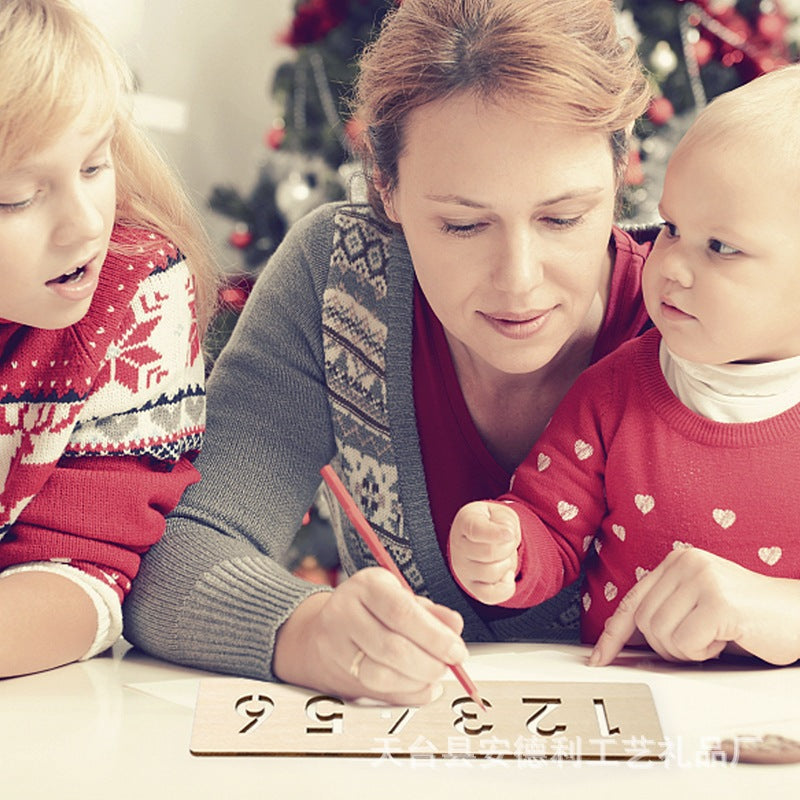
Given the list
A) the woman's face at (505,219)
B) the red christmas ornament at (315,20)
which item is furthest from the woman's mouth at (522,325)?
the red christmas ornament at (315,20)

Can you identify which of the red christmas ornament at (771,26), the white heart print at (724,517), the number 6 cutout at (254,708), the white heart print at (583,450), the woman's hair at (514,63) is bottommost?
the number 6 cutout at (254,708)

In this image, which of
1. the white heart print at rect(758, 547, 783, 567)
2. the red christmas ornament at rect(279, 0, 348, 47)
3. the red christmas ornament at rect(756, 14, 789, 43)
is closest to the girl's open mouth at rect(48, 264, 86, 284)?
the white heart print at rect(758, 547, 783, 567)

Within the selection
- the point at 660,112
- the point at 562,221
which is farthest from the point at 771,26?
the point at 562,221

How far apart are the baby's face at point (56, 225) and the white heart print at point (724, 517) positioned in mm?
581

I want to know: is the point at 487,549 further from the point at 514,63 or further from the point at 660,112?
the point at 660,112

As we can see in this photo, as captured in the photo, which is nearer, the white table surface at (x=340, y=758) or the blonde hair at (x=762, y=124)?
the white table surface at (x=340, y=758)

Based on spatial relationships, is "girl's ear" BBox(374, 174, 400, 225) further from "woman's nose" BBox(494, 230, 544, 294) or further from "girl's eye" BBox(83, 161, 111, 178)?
"girl's eye" BBox(83, 161, 111, 178)

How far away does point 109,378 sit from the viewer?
3.49 ft

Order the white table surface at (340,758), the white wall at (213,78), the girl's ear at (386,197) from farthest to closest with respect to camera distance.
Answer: the white wall at (213,78) < the girl's ear at (386,197) < the white table surface at (340,758)

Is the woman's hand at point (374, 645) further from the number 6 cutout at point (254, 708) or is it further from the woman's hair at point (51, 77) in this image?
the woman's hair at point (51, 77)

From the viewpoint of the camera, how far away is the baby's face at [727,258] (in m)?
0.92

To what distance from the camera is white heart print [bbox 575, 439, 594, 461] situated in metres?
1.07

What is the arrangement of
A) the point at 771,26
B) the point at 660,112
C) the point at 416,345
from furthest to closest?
1. the point at 771,26
2. the point at 660,112
3. the point at 416,345

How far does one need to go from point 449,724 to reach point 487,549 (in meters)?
0.15
